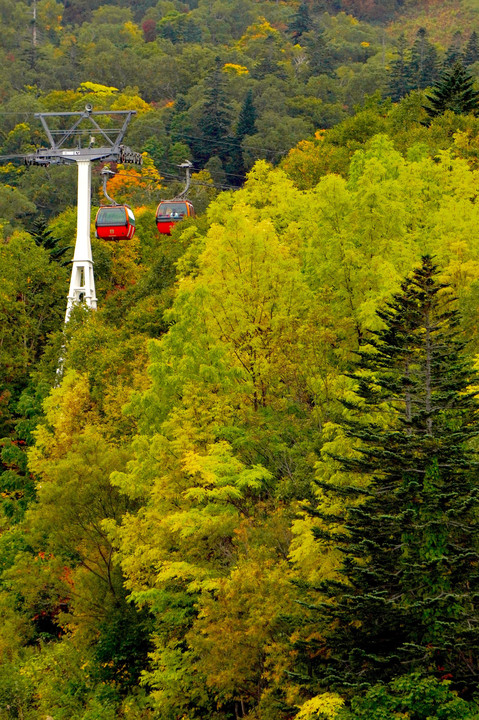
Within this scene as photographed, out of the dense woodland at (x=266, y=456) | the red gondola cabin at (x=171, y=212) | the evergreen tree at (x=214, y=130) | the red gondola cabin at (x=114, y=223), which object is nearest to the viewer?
the dense woodland at (x=266, y=456)

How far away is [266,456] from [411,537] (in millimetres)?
8737

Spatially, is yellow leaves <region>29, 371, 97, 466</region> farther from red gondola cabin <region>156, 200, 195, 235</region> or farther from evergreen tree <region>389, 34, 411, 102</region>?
evergreen tree <region>389, 34, 411, 102</region>

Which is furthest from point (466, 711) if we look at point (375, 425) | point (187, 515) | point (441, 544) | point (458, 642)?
point (187, 515)

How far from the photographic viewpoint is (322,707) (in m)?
21.4

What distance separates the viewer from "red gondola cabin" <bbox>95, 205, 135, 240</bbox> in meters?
52.8

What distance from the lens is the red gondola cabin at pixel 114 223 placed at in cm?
5275

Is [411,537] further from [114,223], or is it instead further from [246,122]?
[246,122]

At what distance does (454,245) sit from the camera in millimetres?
37500

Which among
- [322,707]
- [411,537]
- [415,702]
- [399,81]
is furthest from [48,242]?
[399,81]

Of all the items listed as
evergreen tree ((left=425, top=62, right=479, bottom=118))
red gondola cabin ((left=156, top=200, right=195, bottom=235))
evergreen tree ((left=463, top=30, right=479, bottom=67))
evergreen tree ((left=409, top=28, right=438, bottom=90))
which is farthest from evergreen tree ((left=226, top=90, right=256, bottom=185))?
red gondola cabin ((left=156, top=200, right=195, bottom=235))

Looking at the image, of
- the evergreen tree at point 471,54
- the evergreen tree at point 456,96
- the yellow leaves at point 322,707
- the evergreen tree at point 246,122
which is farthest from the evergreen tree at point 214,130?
the yellow leaves at point 322,707

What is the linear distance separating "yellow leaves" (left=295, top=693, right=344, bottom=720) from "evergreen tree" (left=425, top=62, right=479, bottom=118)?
48.5 m

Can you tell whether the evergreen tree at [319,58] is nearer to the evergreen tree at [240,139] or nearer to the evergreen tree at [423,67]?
the evergreen tree at [423,67]

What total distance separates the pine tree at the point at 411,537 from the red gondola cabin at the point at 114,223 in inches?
1187
